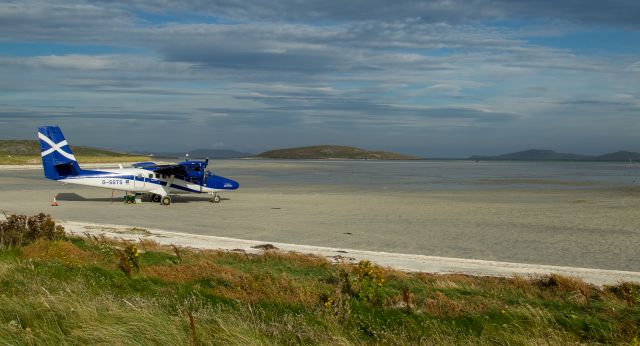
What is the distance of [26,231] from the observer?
47.1 ft

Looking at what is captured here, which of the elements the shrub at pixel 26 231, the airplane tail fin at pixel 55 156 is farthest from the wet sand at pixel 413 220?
the shrub at pixel 26 231

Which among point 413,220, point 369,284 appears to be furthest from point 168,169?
point 369,284

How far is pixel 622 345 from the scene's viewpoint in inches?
272

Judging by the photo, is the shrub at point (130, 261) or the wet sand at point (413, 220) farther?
the wet sand at point (413, 220)

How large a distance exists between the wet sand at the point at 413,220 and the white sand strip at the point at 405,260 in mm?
1127

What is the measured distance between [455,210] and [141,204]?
16.1 m

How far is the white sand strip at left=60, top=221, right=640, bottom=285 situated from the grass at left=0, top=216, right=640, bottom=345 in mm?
1753

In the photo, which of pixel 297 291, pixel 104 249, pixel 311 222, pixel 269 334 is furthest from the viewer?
pixel 311 222

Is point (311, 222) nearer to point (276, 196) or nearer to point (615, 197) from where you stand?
point (276, 196)

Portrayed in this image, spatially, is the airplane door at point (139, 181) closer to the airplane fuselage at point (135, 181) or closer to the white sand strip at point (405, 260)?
the airplane fuselage at point (135, 181)

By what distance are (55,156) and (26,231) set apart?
18172 mm

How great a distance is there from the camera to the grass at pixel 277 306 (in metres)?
6.34

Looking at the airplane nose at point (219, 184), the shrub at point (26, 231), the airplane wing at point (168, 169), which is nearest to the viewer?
the shrub at point (26, 231)

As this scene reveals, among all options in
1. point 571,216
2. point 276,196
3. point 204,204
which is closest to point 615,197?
point 571,216
